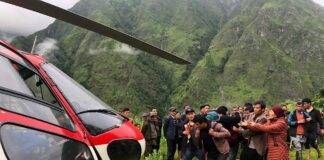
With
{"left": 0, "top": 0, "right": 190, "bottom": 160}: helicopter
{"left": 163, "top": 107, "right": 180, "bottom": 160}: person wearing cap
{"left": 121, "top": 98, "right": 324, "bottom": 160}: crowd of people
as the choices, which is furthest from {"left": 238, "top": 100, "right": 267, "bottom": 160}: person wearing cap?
{"left": 163, "top": 107, "right": 180, "bottom": 160}: person wearing cap

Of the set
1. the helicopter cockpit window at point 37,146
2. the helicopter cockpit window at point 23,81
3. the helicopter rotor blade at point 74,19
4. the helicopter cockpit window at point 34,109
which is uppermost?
the helicopter rotor blade at point 74,19

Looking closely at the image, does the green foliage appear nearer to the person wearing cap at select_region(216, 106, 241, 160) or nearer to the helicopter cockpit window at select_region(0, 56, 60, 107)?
the person wearing cap at select_region(216, 106, 241, 160)

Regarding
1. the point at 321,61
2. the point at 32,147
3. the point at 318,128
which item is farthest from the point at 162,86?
the point at 32,147

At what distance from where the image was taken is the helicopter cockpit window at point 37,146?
3476 mm

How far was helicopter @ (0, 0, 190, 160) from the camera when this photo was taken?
371cm

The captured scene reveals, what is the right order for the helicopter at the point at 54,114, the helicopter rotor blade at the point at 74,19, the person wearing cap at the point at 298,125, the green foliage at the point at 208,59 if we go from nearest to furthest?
the helicopter at the point at 54,114
the helicopter rotor blade at the point at 74,19
the person wearing cap at the point at 298,125
the green foliage at the point at 208,59

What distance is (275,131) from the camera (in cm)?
916

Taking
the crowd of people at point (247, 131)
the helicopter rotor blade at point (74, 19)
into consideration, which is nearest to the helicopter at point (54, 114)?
the helicopter rotor blade at point (74, 19)

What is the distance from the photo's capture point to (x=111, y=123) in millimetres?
5082

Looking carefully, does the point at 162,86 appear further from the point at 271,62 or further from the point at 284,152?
→ the point at 284,152

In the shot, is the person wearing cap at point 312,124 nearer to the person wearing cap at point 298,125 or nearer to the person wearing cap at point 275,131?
the person wearing cap at point 298,125

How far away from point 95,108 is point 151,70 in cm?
14883

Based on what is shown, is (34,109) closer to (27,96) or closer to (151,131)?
(27,96)

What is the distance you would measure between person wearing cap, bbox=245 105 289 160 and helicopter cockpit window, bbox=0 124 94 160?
17.5ft
